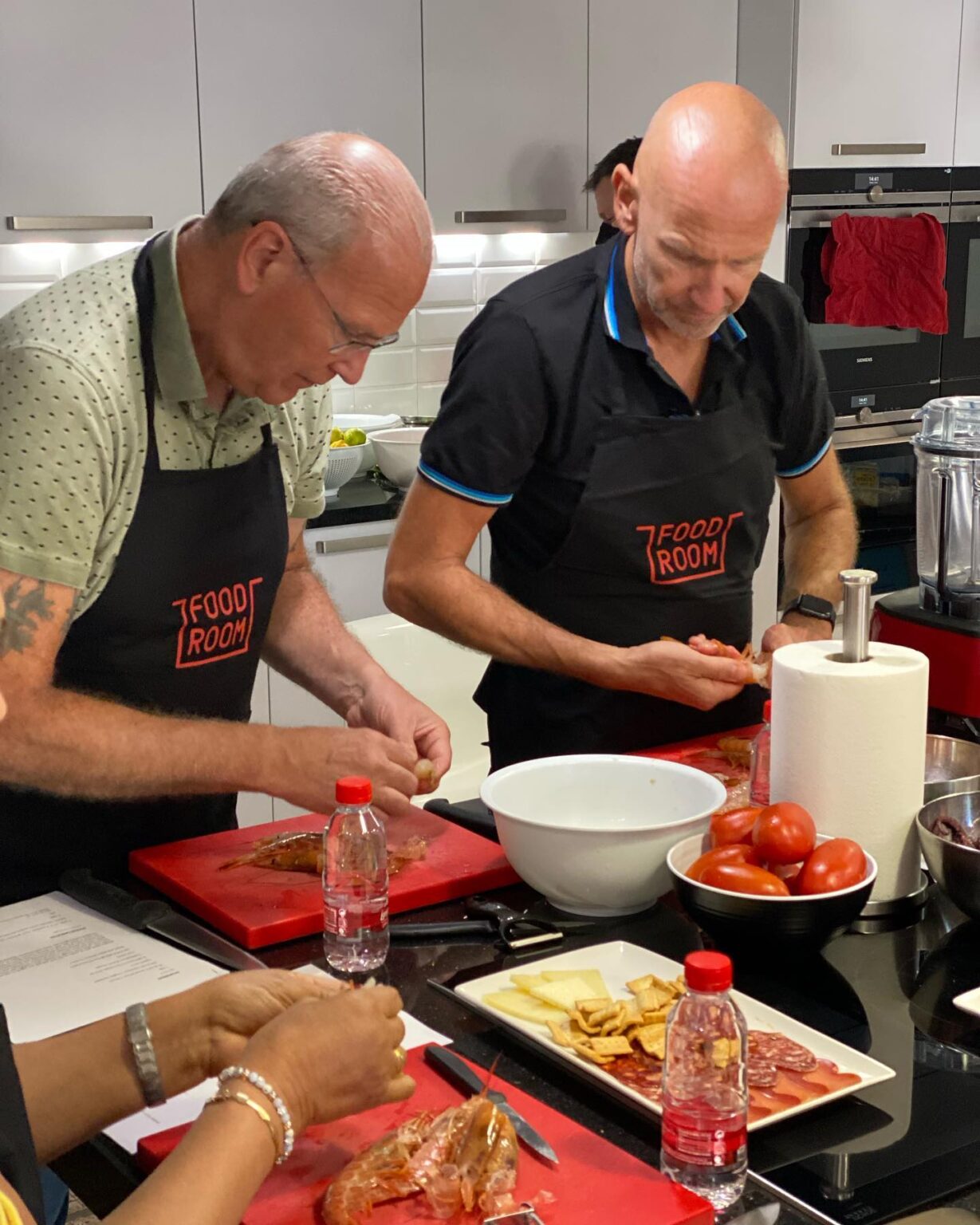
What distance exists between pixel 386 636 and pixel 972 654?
120cm

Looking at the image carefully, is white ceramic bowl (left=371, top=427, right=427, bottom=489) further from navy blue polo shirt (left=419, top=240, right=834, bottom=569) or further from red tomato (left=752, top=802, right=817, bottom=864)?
red tomato (left=752, top=802, right=817, bottom=864)

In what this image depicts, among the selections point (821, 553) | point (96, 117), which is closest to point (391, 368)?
point (96, 117)

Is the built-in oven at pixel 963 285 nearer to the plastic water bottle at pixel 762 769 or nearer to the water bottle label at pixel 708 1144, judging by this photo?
the plastic water bottle at pixel 762 769

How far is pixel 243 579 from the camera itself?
6.09 feet

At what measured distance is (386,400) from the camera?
4465 mm

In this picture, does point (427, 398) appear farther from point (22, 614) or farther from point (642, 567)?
point (22, 614)

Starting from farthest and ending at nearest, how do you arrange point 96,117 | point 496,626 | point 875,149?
point 875,149, point 96,117, point 496,626

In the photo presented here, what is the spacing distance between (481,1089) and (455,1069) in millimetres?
32

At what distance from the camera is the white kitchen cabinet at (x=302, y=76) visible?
11.6 feet

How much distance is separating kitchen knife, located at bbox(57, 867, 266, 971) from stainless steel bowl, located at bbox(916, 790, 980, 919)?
2.24ft

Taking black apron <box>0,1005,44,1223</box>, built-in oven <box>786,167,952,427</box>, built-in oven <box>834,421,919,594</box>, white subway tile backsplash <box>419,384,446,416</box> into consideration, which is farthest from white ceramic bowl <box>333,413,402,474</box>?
black apron <box>0,1005,44,1223</box>

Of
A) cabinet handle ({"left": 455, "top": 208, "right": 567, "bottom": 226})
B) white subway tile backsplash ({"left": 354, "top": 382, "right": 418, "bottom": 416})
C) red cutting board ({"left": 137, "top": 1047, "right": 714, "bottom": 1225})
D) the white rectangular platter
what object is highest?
cabinet handle ({"left": 455, "top": 208, "right": 567, "bottom": 226})

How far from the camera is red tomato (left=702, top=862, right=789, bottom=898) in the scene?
141 centimetres

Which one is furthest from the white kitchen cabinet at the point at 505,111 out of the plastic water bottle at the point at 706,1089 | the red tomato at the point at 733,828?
the plastic water bottle at the point at 706,1089
